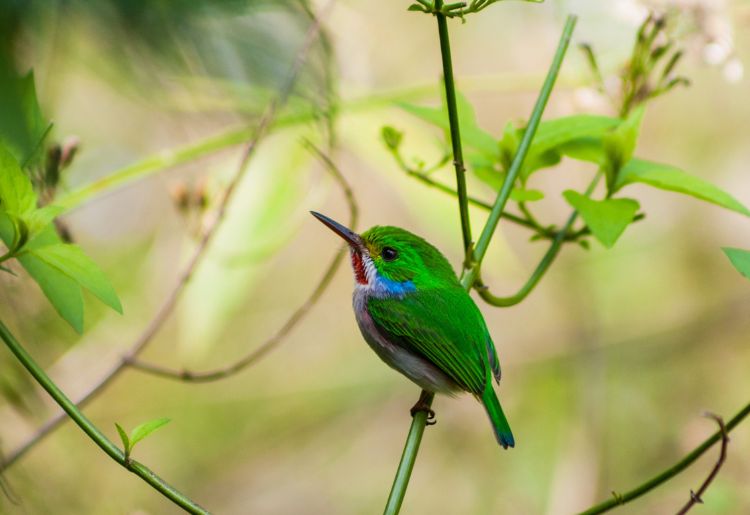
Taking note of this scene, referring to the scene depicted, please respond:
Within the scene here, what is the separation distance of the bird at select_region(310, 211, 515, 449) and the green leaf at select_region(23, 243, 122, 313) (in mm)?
728

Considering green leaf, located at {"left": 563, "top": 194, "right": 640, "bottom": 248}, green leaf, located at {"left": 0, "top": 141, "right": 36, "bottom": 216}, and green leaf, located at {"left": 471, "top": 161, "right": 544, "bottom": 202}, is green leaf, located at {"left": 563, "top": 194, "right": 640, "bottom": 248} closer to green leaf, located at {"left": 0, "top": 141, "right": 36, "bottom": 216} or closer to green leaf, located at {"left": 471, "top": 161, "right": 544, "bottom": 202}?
green leaf, located at {"left": 471, "top": 161, "right": 544, "bottom": 202}

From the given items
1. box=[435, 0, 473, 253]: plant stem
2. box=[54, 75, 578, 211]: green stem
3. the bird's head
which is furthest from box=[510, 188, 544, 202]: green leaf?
box=[54, 75, 578, 211]: green stem

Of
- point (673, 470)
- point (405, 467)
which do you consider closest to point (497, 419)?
point (673, 470)

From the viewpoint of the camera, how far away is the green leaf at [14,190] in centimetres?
106

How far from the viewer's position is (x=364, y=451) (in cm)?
430

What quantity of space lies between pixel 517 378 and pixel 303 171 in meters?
1.76

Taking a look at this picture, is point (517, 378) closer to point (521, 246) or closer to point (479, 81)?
point (521, 246)

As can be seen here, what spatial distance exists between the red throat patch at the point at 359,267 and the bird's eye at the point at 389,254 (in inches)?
3.0

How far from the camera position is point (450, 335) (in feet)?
6.30

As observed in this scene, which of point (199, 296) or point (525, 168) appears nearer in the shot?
point (525, 168)

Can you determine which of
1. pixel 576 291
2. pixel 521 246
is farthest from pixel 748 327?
pixel 521 246

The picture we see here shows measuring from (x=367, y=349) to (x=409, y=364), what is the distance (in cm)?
257

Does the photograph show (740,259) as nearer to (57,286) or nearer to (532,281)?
(532,281)

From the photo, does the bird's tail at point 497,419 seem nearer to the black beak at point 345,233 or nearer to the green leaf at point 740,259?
the black beak at point 345,233
